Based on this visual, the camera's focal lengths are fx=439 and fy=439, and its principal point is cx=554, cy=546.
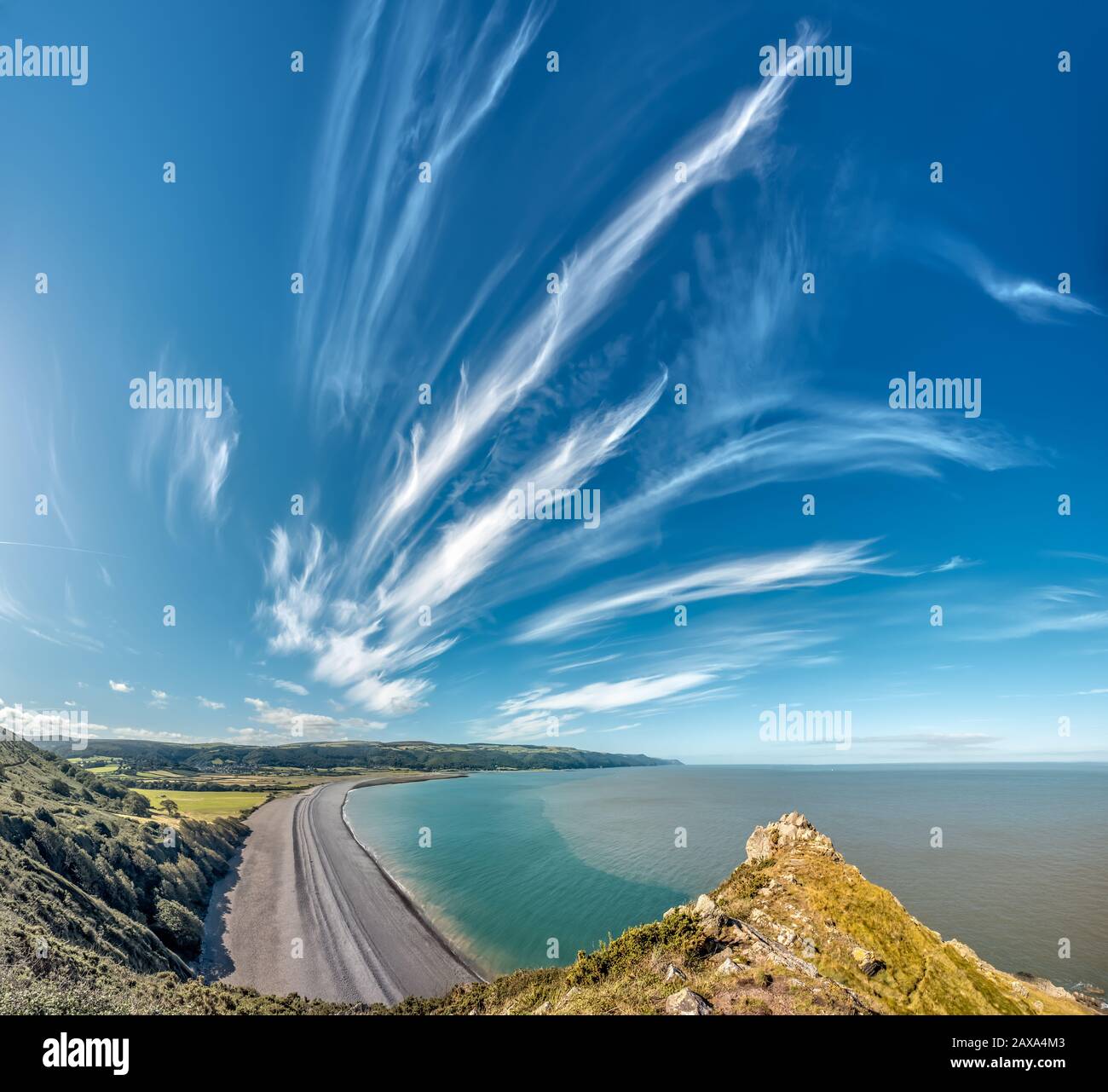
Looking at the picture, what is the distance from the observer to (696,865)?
4394 cm

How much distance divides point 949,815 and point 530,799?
87.9 m

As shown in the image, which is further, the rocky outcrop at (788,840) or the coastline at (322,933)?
the coastline at (322,933)

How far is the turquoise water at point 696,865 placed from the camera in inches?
1145

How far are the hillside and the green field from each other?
40.9 meters

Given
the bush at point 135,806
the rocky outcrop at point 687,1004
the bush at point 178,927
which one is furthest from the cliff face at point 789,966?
the bush at point 135,806

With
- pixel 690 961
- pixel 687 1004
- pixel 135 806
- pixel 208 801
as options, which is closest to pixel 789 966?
pixel 690 961

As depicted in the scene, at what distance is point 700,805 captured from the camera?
3647 inches

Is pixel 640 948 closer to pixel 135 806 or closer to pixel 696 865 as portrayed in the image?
pixel 696 865

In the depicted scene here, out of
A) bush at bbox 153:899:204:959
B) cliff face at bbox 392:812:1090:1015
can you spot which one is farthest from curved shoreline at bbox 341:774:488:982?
cliff face at bbox 392:812:1090:1015

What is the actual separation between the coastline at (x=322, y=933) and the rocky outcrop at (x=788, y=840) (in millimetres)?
18479

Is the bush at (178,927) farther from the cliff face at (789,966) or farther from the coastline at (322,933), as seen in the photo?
the cliff face at (789,966)

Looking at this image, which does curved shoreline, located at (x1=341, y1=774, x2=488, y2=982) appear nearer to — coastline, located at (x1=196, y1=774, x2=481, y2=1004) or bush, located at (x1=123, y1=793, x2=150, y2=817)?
coastline, located at (x1=196, y1=774, x2=481, y2=1004)

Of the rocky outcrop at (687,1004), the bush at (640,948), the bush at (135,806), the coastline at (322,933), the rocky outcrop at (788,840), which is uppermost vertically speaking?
the rocky outcrop at (687,1004)

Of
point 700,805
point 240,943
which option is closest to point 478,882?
point 240,943
